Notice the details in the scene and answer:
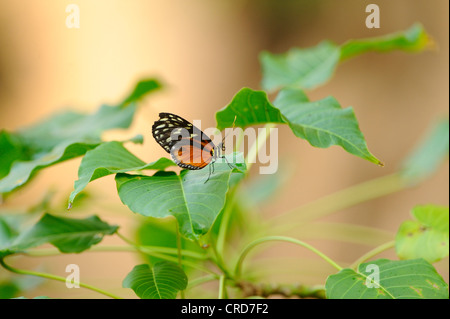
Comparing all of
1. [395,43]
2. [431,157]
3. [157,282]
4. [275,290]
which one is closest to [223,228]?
[275,290]

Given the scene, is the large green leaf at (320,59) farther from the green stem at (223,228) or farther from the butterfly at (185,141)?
the butterfly at (185,141)

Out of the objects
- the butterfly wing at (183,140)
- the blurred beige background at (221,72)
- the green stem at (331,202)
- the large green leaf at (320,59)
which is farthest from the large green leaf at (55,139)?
the blurred beige background at (221,72)

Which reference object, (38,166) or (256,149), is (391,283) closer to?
(256,149)
